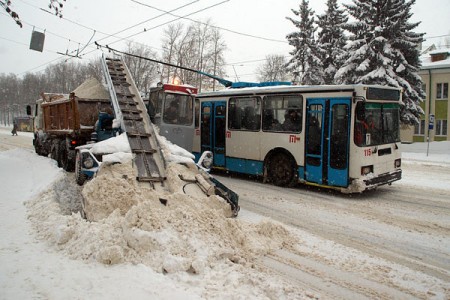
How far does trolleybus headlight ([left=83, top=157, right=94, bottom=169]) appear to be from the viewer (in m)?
7.10

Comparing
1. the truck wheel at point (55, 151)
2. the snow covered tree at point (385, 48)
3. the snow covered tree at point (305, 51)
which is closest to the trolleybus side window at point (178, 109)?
the truck wheel at point (55, 151)

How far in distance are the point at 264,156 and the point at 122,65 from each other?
5904 mm

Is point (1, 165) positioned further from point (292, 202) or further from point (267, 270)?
point (267, 270)

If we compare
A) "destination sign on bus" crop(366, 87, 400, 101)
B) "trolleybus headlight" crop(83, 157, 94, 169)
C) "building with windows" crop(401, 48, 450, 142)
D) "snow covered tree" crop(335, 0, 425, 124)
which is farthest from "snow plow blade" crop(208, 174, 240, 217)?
"building with windows" crop(401, 48, 450, 142)

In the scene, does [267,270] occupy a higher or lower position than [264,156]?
lower

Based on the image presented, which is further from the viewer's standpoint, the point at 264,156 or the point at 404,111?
the point at 404,111

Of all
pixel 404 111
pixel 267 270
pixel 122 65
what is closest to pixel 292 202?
pixel 267 270

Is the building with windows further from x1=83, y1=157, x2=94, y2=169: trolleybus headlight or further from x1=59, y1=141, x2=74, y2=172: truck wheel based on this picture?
x1=83, y1=157, x2=94, y2=169: trolleybus headlight

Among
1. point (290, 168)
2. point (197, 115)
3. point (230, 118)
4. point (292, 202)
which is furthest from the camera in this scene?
point (197, 115)

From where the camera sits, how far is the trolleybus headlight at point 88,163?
7.10 m

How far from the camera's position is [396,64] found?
2441 centimetres

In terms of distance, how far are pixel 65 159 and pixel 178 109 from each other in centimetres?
467

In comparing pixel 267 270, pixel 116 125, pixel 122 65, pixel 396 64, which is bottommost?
pixel 267 270

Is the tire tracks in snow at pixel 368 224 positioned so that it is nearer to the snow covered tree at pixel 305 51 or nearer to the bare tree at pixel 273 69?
the snow covered tree at pixel 305 51
